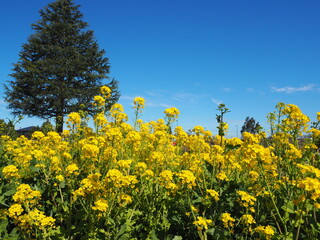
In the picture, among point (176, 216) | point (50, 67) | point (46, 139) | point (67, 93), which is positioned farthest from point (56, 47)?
point (176, 216)

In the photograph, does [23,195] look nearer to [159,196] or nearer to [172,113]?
[159,196]

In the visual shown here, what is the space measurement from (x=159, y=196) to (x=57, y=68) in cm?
2861

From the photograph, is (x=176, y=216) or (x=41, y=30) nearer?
(x=176, y=216)

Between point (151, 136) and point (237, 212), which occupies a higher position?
point (151, 136)

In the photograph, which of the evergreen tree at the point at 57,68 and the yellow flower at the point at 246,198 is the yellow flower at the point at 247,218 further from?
the evergreen tree at the point at 57,68

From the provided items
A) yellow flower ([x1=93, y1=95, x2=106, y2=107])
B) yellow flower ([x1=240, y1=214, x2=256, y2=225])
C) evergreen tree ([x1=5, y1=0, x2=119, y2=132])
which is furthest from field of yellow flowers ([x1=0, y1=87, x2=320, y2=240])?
evergreen tree ([x1=5, y1=0, x2=119, y2=132])

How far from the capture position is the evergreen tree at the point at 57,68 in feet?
91.6

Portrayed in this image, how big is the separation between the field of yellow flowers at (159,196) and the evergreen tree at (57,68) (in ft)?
81.7

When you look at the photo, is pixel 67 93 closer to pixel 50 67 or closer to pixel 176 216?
pixel 50 67

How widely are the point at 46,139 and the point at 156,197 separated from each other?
1882mm

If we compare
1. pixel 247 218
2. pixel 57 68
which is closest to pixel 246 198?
pixel 247 218

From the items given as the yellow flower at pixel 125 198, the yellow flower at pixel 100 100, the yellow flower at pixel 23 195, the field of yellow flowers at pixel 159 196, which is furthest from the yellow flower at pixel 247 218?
the yellow flower at pixel 100 100

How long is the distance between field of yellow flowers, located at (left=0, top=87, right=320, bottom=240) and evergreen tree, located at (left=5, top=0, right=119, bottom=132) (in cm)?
2491

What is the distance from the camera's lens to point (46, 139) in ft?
12.2
